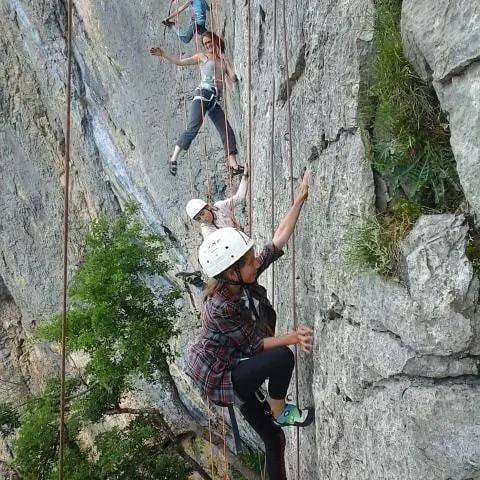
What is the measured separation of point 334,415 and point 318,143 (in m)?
1.94

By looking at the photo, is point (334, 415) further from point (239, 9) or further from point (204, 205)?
point (239, 9)

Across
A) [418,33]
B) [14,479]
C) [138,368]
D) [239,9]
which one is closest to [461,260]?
[418,33]

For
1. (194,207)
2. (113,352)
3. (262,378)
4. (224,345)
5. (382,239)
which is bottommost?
(262,378)

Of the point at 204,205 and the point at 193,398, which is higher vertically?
the point at 204,205

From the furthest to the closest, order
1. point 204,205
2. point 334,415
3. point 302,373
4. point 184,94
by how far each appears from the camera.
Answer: point 184,94, point 204,205, point 302,373, point 334,415

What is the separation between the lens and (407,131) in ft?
9.04

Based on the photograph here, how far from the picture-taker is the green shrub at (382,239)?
107 inches

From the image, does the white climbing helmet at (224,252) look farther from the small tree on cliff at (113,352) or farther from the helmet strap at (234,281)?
the small tree on cliff at (113,352)

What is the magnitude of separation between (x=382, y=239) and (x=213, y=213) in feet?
12.8

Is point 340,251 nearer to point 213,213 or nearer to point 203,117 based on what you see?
point 213,213

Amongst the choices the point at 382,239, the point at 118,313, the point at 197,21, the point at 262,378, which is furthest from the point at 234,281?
the point at 197,21

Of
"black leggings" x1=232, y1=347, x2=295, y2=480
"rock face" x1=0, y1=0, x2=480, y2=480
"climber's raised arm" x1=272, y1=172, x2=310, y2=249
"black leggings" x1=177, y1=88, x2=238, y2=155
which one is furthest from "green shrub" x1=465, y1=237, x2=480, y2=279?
"black leggings" x1=177, y1=88, x2=238, y2=155

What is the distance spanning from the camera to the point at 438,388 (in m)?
2.52

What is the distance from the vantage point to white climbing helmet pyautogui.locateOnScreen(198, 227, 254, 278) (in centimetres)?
365
